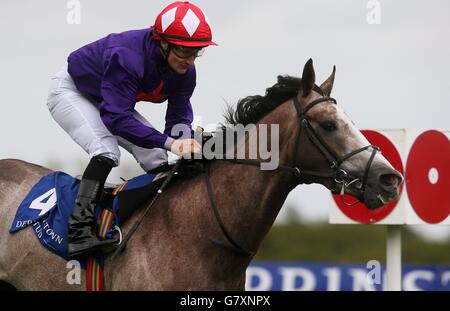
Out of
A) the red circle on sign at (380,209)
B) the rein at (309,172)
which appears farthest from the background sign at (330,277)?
the rein at (309,172)

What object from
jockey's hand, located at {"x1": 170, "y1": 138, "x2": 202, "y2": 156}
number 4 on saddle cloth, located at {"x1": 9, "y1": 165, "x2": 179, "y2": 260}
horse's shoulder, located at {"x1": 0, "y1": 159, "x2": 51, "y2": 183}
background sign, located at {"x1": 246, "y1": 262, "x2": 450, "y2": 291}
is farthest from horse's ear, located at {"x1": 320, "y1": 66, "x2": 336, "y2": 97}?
background sign, located at {"x1": 246, "y1": 262, "x2": 450, "y2": 291}

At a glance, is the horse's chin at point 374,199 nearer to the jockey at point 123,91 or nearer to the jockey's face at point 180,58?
the jockey at point 123,91

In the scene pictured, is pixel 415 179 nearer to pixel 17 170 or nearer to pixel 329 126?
pixel 329 126

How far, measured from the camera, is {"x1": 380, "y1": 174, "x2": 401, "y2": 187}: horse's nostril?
4.95 metres

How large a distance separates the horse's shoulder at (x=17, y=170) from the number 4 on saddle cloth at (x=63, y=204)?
26 centimetres

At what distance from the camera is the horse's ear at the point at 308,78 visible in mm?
5215

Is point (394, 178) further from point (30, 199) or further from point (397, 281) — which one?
point (397, 281)

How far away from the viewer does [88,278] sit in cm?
550

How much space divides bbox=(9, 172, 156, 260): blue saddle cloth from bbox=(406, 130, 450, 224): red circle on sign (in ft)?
10.2

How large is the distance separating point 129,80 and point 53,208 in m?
1.03

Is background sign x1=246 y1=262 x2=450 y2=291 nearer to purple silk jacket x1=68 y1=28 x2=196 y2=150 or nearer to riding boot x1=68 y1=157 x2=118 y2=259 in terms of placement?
purple silk jacket x1=68 y1=28 x2=196 y2=150

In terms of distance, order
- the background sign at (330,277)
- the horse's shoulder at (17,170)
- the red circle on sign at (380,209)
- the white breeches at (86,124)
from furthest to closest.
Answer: the background sign at (330,277)
the red circle on sign at (380,209)
the horse's shoulder at (17,170)
the white breeches at (86,124)

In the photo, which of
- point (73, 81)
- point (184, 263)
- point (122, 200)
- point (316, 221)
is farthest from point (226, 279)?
point (316, 221)
